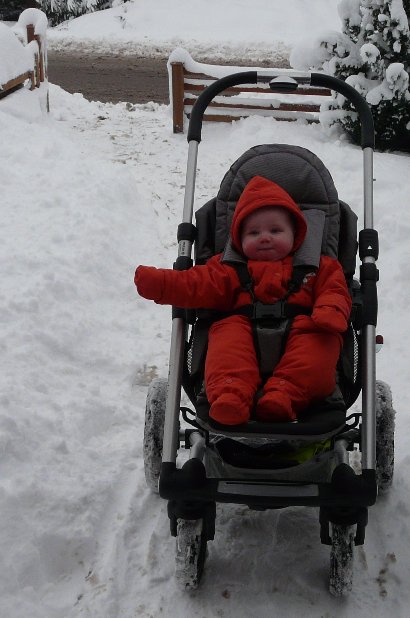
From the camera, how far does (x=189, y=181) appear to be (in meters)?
3.33

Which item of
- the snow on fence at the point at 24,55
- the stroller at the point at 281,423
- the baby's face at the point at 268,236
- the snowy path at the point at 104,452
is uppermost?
the snow on fence at the point at 24,55

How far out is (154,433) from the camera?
3121 millimetres

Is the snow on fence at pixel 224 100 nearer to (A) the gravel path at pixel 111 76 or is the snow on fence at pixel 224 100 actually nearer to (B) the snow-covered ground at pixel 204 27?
(A) the gravel path at pixel 111 76

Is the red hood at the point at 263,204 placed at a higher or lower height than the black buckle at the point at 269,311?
higher

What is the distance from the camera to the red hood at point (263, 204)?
9.77 feet

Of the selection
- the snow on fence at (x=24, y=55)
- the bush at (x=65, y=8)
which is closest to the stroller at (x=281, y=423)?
the snow on fence at (x=24, y=55)

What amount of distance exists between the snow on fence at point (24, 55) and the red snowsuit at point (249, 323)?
680 cm

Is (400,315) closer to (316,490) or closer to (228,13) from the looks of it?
(316,490)

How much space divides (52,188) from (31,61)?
164 inches

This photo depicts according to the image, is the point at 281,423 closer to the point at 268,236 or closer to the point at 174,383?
the point at 174,383

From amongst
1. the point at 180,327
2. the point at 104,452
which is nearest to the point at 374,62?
the point at 180,327

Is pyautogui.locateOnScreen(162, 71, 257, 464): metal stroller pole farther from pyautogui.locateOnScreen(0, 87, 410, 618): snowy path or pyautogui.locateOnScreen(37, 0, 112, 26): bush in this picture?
pyautogui.locateOnScreen(37, 0, 112, 26): bush

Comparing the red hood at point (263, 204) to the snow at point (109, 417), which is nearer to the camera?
the snow at point (109, 417)

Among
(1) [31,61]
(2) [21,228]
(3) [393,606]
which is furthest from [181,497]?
(1) [31,61]
